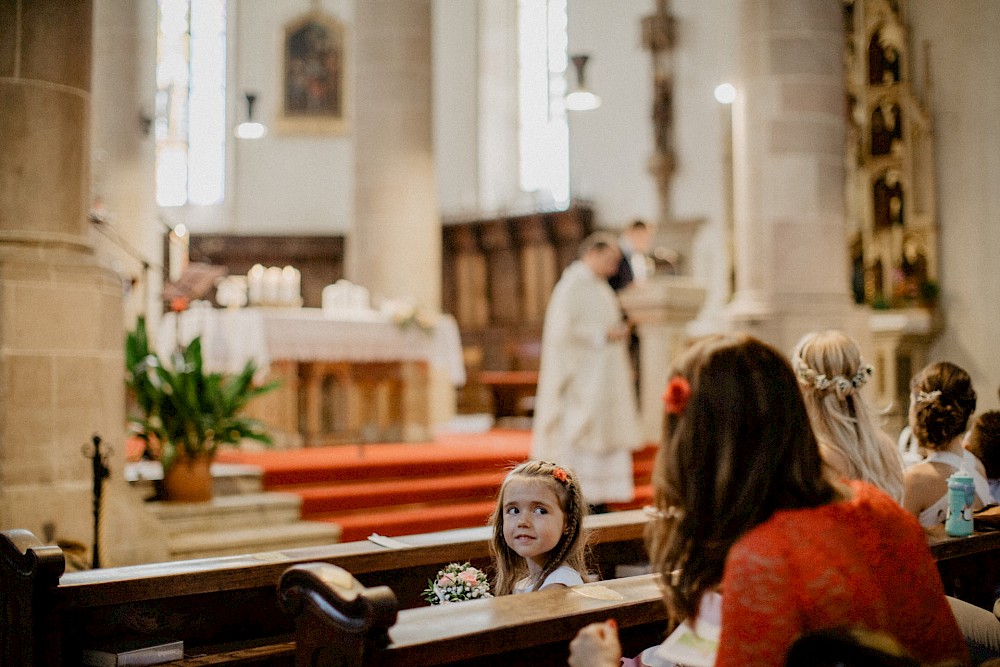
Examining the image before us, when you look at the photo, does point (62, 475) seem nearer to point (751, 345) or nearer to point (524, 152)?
point (751, 345)

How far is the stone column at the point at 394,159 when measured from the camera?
10.2 m

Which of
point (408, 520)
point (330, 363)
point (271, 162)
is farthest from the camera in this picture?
point (271, 162)

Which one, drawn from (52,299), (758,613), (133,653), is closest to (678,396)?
(758,613)

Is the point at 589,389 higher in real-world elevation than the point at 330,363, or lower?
lower

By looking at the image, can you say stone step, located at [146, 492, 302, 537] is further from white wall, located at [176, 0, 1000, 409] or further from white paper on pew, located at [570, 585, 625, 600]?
white wall, located at [176, 0, 1000, 409]

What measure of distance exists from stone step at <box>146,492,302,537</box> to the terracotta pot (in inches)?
2.1

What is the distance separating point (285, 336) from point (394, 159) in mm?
2995

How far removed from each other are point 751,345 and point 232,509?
4630 millimetres

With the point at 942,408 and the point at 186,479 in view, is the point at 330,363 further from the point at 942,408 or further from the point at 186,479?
the point at 942,408

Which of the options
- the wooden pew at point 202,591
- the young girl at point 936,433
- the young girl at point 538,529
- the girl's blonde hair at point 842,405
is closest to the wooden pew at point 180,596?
the wooden pew at point 202,591

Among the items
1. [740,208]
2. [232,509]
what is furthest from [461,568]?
[740,208]

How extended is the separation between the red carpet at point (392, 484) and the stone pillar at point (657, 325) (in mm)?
917

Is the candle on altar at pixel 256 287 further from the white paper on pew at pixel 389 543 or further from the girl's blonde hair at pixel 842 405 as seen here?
the girl's blonde hair at pixel 842 405

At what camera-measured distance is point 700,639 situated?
1.72 metres
